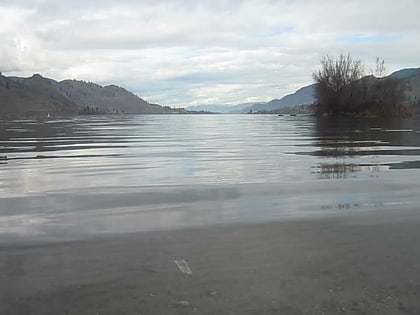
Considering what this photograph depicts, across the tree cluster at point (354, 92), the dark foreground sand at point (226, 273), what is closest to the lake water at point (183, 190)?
the dark foreground sand at point (226, 273)

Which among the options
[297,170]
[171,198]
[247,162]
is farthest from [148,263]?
[247,162]

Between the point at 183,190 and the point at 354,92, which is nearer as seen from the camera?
the point at 183,190

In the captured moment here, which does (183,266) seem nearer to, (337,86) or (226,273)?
(226,273)

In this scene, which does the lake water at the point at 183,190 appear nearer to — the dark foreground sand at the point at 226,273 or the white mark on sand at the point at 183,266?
the dark foreground sand at the point at 226,273

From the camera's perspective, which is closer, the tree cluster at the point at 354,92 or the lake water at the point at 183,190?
the lake water at the point at 183,190

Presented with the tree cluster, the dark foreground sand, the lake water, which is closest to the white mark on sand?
the dark foreground sand

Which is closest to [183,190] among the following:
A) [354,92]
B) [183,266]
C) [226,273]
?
[183,266]

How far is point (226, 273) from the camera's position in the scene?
19.2ft

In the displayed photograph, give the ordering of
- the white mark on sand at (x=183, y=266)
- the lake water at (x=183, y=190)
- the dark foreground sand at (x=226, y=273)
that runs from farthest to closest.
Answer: the lake water at (x=183, y=190)
the white mark on sand at (x=183, y=266)
the dark foreground sand at (x=226, y=273)

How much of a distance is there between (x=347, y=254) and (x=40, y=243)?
4112 mm

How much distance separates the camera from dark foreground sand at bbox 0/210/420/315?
4957 millimetres

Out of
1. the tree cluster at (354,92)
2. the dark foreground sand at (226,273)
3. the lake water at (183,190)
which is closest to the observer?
the dark foreground sand at (226,273)

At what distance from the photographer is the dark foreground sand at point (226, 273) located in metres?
4.96

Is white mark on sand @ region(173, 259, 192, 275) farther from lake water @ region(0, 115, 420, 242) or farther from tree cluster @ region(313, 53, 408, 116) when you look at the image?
tree cluster @ region(313, 53, 408, 116)
